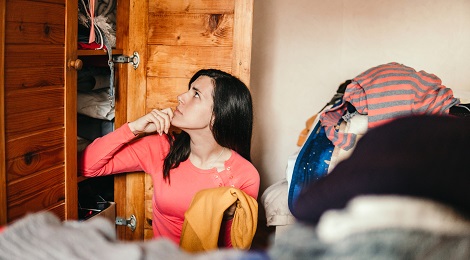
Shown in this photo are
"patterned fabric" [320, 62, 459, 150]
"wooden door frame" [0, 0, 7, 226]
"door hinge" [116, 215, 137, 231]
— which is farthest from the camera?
"door hinge" [116, 215, 137, 231]

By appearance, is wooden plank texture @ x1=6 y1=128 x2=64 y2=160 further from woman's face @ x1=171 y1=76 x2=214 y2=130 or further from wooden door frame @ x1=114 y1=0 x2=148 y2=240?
wooden door frame @ x1=114 y1=0 x2=148 y2=240

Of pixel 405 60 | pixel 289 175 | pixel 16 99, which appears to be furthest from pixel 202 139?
pixel 405 60

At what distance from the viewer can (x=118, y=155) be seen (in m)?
2.05

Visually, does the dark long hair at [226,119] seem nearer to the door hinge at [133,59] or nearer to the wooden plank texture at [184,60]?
the wooden plank texture at [184,60]

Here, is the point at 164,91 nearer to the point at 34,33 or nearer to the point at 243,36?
the point at 243,36

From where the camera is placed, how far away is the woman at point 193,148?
1.96m

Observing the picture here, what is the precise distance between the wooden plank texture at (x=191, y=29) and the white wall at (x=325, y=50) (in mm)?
1417

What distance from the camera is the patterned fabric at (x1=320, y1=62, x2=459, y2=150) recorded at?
2.07 metres

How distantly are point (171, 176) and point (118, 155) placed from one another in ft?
0.74

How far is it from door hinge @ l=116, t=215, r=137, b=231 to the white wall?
1.49 metres

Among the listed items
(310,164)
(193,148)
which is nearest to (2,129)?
(193,148)

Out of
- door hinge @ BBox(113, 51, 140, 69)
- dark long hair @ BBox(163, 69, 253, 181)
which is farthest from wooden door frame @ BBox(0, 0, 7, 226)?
door hinge @ BBox(113, 51, 140, 69)

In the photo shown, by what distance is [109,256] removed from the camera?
2.19 feet

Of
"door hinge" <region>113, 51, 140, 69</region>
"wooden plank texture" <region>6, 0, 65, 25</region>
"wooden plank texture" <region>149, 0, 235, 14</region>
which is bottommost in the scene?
"door hinge" <region>113, 51, 140, 69</region>
